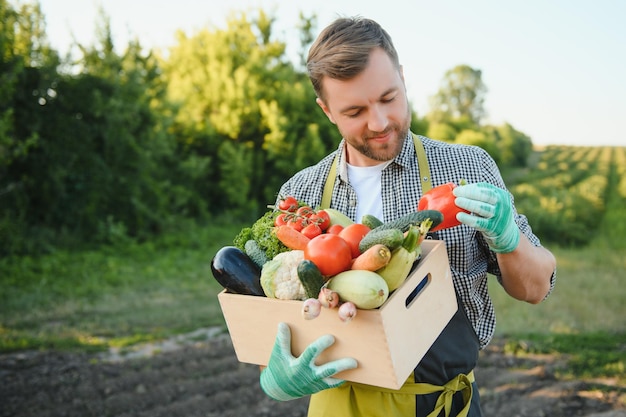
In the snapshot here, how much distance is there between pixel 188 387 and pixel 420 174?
372 centimetres

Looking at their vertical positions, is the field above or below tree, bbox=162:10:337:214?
below

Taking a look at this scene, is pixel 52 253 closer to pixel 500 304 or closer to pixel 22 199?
pixel 22 199

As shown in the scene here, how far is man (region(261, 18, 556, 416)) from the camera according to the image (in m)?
1.89

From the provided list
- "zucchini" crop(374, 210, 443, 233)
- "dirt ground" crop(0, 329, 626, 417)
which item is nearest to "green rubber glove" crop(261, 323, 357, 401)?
"zucchini" crop(374, 210, 443, 233)

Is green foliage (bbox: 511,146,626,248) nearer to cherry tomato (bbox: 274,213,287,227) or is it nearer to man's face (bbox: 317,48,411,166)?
man's face (bbox: 317,48,411,166)

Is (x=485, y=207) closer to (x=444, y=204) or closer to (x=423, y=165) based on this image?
(x=444, y=204)

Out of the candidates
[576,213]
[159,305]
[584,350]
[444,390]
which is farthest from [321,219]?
[576,213]

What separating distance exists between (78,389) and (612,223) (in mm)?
12453

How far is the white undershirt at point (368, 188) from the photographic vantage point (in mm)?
2176

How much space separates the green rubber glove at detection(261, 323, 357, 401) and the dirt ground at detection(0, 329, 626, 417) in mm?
3094

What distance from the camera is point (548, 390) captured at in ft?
15.8

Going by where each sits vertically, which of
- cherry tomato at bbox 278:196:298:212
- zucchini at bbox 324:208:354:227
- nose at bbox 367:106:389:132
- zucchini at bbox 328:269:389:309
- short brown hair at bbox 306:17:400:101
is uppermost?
short brown hair at bbox 306:17:400:101

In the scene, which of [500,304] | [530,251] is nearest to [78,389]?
[530,251]

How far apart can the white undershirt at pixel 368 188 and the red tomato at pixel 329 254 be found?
588 mm
